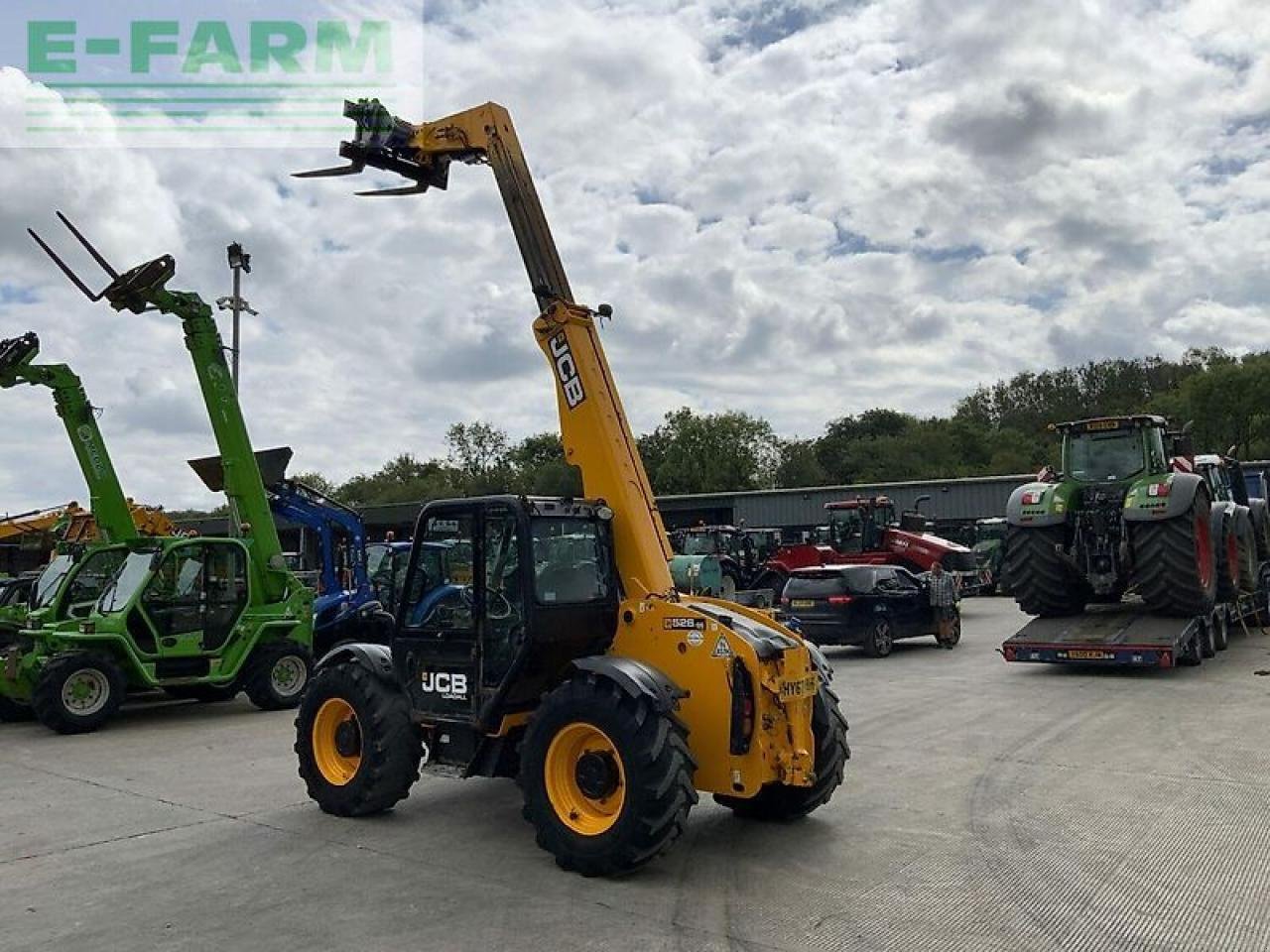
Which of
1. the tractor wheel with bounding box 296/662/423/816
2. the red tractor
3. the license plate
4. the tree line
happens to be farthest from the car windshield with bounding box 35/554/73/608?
the tree line

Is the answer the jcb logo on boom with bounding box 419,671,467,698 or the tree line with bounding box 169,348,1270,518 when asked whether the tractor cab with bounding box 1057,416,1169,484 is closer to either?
the jcb logo on boom with bounding box 419,671,467,698

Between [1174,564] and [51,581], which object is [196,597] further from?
[1174,564]

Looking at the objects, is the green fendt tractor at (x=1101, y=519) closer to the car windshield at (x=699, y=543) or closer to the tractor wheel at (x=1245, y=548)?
the tractor wheel at (x=1245, y=548)

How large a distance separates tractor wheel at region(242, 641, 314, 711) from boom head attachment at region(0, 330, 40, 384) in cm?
492

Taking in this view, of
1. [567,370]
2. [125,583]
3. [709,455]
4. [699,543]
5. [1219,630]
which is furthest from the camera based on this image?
[709,455]

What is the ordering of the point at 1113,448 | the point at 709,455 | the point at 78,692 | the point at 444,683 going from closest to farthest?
the point at 444,683
the point at 78,692
the point at 1113,448
the point at 709,455

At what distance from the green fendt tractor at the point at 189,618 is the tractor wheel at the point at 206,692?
0.9 inches

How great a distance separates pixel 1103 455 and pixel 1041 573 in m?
2.02

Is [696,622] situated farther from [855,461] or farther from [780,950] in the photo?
[855,461]

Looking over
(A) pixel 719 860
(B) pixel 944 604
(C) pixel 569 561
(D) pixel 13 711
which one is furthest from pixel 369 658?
(B) pixel 944 604

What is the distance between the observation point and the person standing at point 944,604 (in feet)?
55.1

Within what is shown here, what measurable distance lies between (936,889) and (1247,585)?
1276 centimetres

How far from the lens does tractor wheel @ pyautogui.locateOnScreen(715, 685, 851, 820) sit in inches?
254

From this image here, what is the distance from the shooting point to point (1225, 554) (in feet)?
46.1
